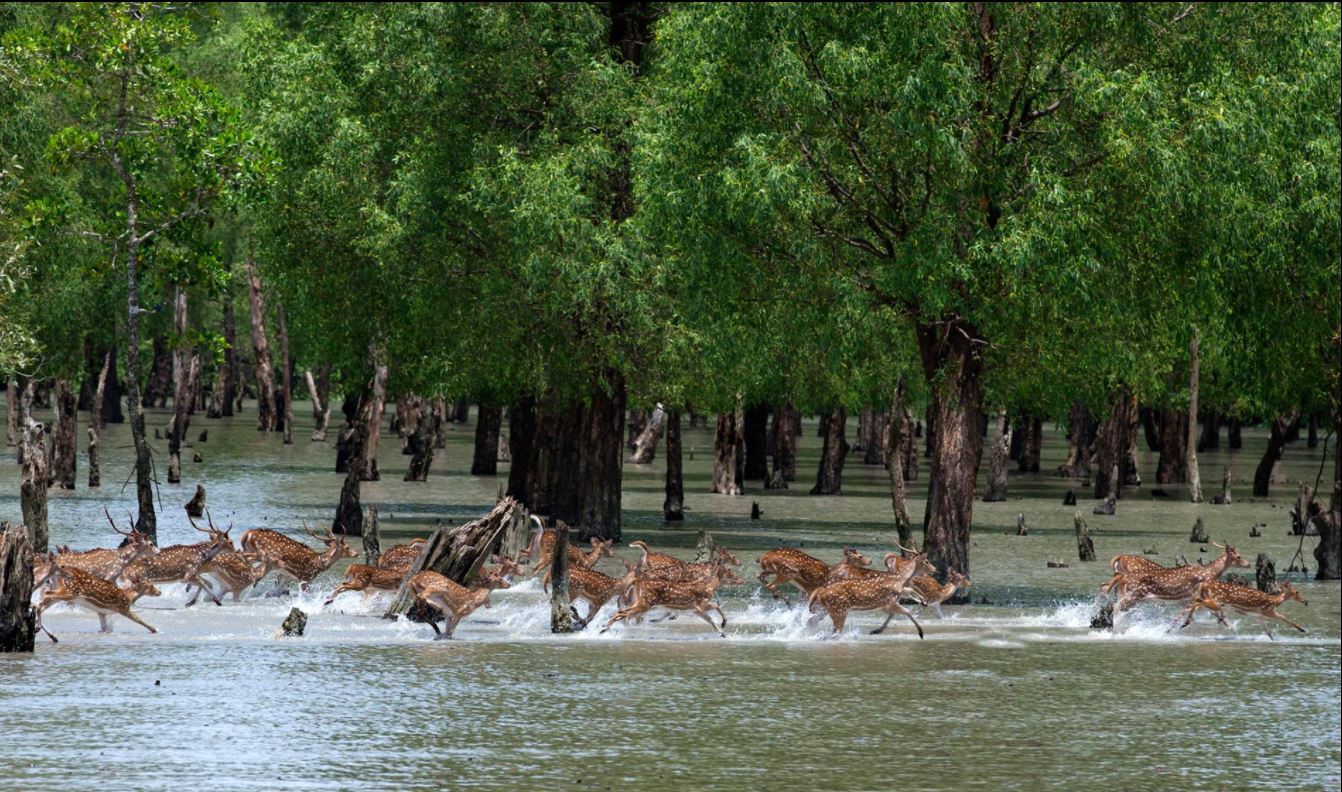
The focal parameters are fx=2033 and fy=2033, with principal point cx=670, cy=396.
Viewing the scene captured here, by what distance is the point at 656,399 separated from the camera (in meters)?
37.8

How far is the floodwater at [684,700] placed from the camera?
55.6ft

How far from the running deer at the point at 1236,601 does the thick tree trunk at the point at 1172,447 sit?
3745cm

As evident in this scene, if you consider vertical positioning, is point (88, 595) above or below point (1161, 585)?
below

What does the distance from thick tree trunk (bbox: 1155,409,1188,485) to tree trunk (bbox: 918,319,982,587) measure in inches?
1346

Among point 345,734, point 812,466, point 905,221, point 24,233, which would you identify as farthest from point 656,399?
point 812,466

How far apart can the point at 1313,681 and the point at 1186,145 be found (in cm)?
862

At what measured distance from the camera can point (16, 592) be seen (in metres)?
22.1

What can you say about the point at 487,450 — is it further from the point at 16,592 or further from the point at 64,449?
the point at 16,592

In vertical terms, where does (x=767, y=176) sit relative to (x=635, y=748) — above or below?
above

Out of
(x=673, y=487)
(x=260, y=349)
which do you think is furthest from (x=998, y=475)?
(x=260, y=349)

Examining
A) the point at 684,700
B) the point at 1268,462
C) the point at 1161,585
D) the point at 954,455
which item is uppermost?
the point at 1268,462

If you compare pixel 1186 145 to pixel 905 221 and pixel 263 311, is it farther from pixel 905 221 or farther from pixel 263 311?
pixel 263 311

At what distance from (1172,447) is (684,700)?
4579 cm

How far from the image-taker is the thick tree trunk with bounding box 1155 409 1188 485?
63.0 meters
